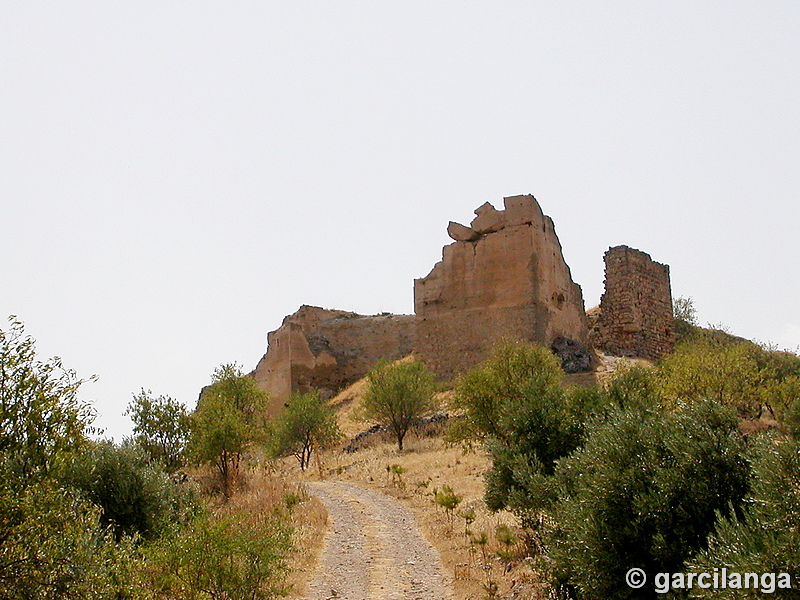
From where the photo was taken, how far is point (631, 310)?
3409 cm

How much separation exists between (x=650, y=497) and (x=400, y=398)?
20.2m

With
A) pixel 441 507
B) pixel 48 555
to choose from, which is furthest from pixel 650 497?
pixel 441 507

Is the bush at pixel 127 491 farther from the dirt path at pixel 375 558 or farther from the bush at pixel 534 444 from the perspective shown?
the bush at pixel 534 444

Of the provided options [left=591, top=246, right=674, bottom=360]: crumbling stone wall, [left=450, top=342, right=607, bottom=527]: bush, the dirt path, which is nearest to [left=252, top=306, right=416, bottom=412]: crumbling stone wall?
[left=591, top=246, right=674, bottom=360]: crumbling stone wall

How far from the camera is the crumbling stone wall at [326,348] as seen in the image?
38.3m

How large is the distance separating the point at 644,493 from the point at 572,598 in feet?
6.73

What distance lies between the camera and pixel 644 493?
7.80 metres

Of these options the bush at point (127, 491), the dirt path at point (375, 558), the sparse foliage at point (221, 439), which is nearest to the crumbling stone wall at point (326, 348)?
the sparse foliage at point (221, 439)

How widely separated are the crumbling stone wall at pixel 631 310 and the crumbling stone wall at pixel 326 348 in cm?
1125

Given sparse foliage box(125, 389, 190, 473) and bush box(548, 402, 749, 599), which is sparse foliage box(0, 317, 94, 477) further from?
sparse foliage box(125, 389, 190, 473)

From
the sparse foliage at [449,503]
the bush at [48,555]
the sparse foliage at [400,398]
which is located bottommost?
the sparse foliage at [449,503]

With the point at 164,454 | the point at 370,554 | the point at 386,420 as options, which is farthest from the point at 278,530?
the point at 386,420

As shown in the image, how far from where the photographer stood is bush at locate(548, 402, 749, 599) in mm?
7477

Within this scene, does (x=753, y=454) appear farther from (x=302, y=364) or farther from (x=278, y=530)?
(x=302, y=364)
